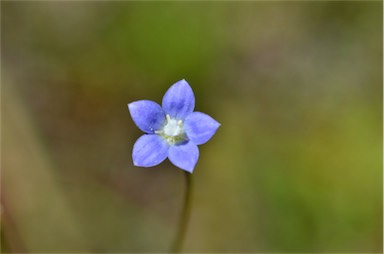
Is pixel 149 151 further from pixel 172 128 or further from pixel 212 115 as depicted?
pixel 212 115

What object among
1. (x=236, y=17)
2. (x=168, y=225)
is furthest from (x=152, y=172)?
(x=236, y=17)

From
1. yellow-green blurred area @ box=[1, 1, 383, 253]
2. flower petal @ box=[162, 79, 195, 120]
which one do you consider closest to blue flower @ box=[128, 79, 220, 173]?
flower petal @ box=[162, 79, 195, 120]

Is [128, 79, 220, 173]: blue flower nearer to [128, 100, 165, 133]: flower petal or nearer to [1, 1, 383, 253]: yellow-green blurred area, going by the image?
[128, 100, 165, 133]: flower petal

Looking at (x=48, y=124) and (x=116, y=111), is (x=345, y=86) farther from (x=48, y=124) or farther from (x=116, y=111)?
(x=48, y=124)

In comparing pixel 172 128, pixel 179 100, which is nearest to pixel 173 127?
pixel 172 128

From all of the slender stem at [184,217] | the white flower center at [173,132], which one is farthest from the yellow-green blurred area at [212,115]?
the white flower center at [173,132]

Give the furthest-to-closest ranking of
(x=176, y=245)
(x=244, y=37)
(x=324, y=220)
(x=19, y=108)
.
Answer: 1. (x=244, y=37)
2. (x=19, y=108)
3. (x=324, y=220)
4. (x=176, y=245)
